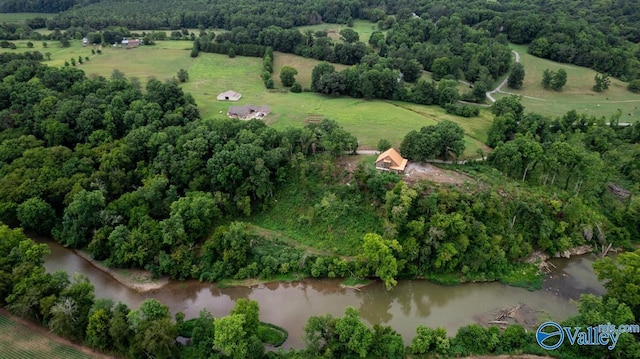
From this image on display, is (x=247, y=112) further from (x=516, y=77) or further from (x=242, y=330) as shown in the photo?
(x=516, y=77)

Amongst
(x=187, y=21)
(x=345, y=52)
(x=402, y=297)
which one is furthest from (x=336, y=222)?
(x=187, y=21)

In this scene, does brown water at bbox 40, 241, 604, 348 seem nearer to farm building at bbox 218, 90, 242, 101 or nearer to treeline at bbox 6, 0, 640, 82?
farm building at bbox 218, 90, 242, 101

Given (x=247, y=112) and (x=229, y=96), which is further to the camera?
(x=229, y=96)

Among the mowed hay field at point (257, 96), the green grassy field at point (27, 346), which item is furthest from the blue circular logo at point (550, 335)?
the green grassy field at point (27, 346)

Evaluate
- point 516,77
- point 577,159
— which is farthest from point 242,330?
point 516,77

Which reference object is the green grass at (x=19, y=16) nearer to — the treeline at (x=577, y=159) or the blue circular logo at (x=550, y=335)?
the treeline at (x=577, y=159)
